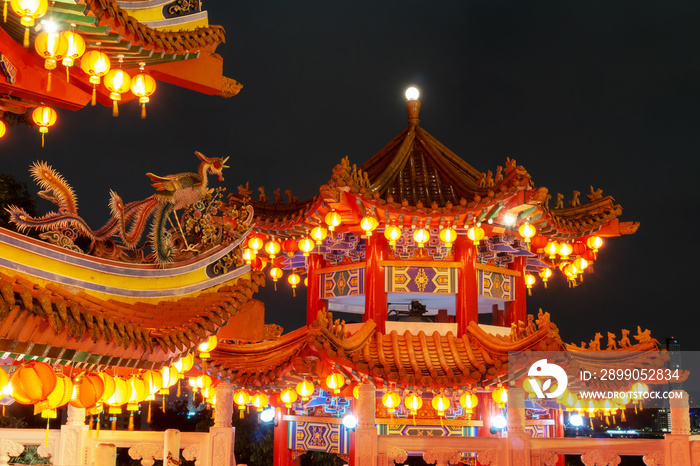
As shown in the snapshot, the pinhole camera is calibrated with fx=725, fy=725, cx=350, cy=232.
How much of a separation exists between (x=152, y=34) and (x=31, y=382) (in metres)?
3.29

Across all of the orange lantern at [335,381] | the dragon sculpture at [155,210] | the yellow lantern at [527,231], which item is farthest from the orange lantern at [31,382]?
the yellow lantern at [527,231]

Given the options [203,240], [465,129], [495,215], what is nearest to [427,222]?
[495,215]

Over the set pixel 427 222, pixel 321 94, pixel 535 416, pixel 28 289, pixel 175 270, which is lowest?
pixel 535 416

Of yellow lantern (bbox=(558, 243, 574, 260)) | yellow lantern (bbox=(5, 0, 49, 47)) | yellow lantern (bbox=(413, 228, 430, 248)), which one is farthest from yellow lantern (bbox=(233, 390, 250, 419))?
yellow lantern (bbox=(5, 0, 49, 47))

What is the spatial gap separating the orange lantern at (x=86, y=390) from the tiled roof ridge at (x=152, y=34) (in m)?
3.01

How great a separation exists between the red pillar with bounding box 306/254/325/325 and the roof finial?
2.87 meters

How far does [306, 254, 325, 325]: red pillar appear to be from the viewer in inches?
468

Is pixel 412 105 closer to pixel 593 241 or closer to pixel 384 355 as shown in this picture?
pixel 593 241

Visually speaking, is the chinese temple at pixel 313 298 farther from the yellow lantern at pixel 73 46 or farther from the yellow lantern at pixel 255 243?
the yellow lantern at pixel 73 46

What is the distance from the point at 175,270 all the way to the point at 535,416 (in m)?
6.83

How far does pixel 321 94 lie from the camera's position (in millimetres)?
24297

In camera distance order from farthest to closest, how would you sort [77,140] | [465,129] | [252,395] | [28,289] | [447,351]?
[465,129] < [77,140] < [252,395] < [447,351] < [28,289]

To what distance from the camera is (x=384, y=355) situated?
9.98 m

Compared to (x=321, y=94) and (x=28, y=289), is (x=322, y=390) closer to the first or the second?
(x=28, y=289)
